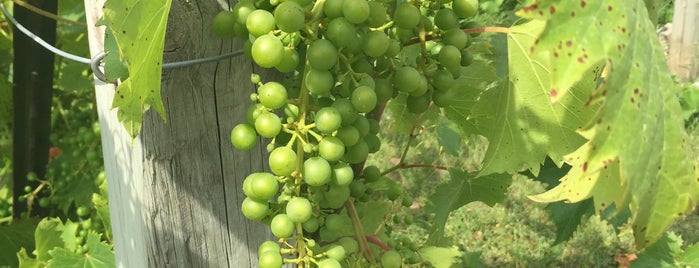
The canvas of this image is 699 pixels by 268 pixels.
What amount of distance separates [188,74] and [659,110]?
0.67m

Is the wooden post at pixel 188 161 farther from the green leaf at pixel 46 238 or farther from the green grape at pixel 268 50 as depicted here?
the green leaf at pixel 46 238

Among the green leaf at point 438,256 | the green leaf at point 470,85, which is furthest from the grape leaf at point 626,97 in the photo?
the green leaf at point 438,256

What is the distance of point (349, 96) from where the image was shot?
102cm

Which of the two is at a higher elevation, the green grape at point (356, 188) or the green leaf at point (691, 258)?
the green grape at point (356, 188)

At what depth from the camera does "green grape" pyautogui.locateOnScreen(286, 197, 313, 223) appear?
957mm

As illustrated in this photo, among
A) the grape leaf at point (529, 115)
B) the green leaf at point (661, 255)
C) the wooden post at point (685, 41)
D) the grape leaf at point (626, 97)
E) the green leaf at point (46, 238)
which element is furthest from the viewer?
the wooden post at point (685, 41)

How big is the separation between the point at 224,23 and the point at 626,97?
0.56 m

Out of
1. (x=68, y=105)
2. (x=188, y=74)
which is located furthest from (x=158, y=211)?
(x=68, y=105)

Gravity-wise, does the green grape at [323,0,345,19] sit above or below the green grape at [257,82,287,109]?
above

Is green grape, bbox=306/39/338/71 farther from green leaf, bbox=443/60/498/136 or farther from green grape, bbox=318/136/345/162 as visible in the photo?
green leaf, bbox=443/60/498/136

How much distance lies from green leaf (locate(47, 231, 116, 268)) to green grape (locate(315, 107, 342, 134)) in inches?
42.5

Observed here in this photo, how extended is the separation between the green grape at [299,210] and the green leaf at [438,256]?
71cm

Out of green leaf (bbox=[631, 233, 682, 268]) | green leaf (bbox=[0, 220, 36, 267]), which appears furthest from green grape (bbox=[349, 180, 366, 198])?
green leaf (bbox=[0, 220, 36, 267])

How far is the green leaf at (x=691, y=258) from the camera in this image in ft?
6.59
